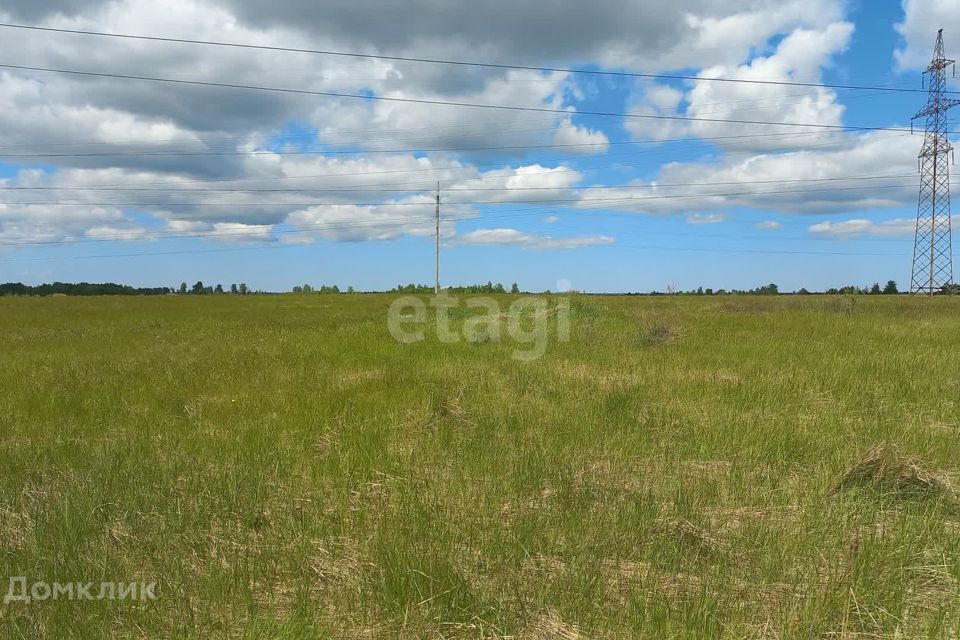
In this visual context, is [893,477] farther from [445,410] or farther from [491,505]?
[445,410]

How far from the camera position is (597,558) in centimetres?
321

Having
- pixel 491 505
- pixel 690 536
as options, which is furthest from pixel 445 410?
pixel 690 536

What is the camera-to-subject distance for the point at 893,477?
14.1 feet

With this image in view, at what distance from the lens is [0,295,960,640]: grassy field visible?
268 cm

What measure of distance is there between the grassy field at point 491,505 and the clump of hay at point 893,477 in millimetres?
20

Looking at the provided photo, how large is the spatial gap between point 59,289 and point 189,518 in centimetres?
8791

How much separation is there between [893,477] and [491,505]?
339 centimetres

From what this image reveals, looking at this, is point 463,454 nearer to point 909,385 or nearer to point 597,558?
point 597,558

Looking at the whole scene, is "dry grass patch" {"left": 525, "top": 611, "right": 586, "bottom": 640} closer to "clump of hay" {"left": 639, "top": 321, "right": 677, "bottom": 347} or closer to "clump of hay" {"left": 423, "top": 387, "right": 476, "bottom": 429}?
"clump of hay" {"left": 423, "top": 387, "right": 476, "bottom": 429}

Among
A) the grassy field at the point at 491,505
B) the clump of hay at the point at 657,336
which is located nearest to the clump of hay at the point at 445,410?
the grassy field at the point at 491,505

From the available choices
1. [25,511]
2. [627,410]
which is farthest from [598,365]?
[25,511]

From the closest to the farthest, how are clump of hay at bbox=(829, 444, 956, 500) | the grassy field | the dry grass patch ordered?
the dry grass patch < the grassy field < clump of hay at bbox=(829, 444, 956, 500)

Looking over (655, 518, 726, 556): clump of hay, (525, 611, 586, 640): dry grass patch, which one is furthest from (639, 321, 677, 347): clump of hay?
(525, 611, 586, 640): dry grass patch

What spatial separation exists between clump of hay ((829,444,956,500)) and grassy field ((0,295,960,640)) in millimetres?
20
